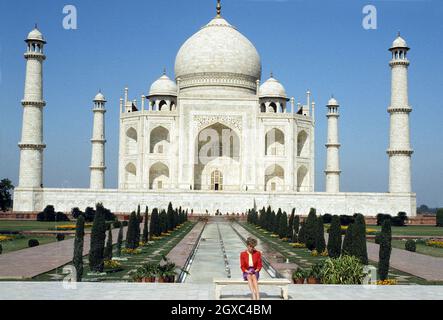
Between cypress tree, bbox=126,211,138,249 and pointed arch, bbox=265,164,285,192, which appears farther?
pointed arch, bbox=265,164,285,192

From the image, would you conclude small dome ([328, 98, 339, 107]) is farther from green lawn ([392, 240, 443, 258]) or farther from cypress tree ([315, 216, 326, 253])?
cypress tree ([315, 216, 326, 253])

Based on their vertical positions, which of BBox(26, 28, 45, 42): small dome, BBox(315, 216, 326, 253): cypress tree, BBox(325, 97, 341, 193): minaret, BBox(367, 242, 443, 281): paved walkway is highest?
BBox(26, 28, 45, 42): small dome

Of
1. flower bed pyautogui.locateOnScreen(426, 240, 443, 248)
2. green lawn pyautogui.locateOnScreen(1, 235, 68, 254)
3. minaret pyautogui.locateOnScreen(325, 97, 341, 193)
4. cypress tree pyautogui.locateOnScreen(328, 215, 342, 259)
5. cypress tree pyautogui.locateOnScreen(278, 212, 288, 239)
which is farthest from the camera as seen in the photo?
minaret pyautogui.locateOnScreen(325, 97, 341, 193)

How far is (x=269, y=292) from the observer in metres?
7.25

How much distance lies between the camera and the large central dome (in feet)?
118

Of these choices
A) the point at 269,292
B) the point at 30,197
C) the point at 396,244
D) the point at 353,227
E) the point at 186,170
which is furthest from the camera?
the point at 186,170

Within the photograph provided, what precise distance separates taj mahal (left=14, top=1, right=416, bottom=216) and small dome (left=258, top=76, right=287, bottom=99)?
6 cm

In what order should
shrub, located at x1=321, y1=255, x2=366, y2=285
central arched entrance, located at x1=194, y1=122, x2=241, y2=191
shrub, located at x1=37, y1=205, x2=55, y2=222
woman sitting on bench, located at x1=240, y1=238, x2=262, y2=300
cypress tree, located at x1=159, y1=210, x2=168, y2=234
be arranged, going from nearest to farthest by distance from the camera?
woman sitting on bench, located at x1=240, y1=238, x2=262, y2=300 → shrub, located at x1=321, y1=255, x2=366, y2=285 → cypress tree, located at x1=159, y1=210, x2=168, y2=234 → shrub, located at x1=37, y1=205, x2=55, y2=222 → central arched entrance, located at x1=194, y1=122, x2=241, y2=191

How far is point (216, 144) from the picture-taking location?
114ft

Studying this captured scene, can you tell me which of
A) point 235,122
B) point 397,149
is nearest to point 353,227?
point 397,149

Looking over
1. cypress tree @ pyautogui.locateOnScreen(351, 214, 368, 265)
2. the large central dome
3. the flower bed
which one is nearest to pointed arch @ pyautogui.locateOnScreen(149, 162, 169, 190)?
the large central dome

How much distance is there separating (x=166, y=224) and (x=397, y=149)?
51.0 feet

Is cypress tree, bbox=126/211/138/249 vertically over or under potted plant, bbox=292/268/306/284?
over
